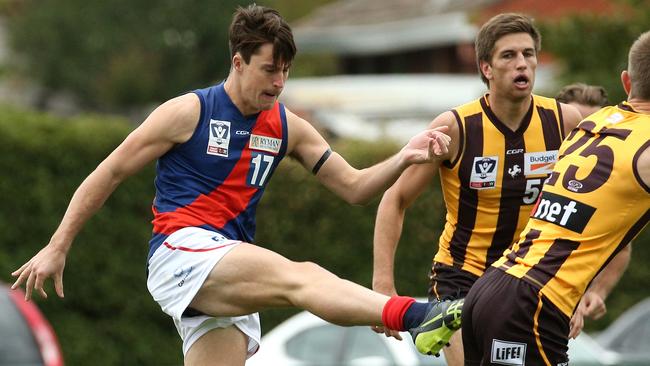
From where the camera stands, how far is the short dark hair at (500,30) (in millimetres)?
7328

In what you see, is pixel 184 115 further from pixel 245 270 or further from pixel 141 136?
pixel 245 270

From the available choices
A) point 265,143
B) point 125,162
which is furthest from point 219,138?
point 125,162

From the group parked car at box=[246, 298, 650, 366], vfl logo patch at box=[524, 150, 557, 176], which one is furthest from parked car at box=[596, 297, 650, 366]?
vfl logo patch at box=[524, 150, 557, 176]

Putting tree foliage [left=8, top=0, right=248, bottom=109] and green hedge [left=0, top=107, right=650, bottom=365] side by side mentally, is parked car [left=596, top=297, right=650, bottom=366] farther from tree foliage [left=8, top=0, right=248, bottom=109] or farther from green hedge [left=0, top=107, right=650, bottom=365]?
tree foliage [left=8, top=0, right=248, bottom=109]

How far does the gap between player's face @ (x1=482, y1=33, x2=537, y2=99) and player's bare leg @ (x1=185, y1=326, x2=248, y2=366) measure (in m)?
2.03

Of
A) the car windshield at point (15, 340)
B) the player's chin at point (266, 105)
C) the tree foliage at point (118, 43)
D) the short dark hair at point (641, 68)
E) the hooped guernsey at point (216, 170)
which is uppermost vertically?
the short dark hair at point (641, 68)

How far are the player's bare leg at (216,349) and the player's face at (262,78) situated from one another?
1292 millimetres

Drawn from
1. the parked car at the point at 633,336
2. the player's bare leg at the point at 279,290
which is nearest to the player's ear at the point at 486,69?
the player's bare leg at the point at 279,290

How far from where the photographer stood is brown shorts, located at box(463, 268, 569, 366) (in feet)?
20.2

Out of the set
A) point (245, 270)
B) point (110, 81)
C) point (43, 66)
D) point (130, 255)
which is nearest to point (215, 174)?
point (245, 270)

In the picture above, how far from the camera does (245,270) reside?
662 cm

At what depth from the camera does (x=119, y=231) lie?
15961mm

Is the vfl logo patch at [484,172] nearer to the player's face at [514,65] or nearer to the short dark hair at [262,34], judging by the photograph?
the player's face at [514,65]

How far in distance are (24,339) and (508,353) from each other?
5.15 metres
